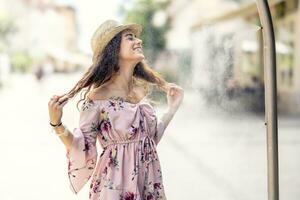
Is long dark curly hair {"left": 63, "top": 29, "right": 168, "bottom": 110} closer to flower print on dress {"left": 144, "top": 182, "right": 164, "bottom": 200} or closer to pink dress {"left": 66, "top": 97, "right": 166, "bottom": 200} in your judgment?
pink dress {"left": 66, "top": 97, "right": 166, "bottom": 200}

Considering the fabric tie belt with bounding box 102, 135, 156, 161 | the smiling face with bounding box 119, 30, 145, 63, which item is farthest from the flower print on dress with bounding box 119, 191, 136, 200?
the smiling face with bounding box 119, 30, 145, 63

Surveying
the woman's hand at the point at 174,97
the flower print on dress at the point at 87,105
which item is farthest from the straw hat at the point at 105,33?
the woman's hand at the point at 174,97

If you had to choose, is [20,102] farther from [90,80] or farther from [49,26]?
[90,80]

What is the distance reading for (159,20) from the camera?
1819 cm

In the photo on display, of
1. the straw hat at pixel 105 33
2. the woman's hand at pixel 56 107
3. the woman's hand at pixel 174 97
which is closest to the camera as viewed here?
the woman's hand at pixel 56 107

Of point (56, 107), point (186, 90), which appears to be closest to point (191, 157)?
point (186, 90)

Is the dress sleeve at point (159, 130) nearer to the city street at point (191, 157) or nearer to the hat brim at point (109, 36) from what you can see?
the hat brim at point (109, 36)

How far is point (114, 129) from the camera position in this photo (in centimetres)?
197

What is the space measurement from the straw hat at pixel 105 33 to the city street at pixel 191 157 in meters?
0.32

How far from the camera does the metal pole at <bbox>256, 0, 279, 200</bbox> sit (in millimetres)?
2021

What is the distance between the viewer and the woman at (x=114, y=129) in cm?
198

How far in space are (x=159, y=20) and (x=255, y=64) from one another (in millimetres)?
5928

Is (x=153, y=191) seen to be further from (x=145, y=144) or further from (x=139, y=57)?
(x=139, y=57)

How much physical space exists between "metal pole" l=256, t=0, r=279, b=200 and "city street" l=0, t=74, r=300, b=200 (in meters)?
0.64
